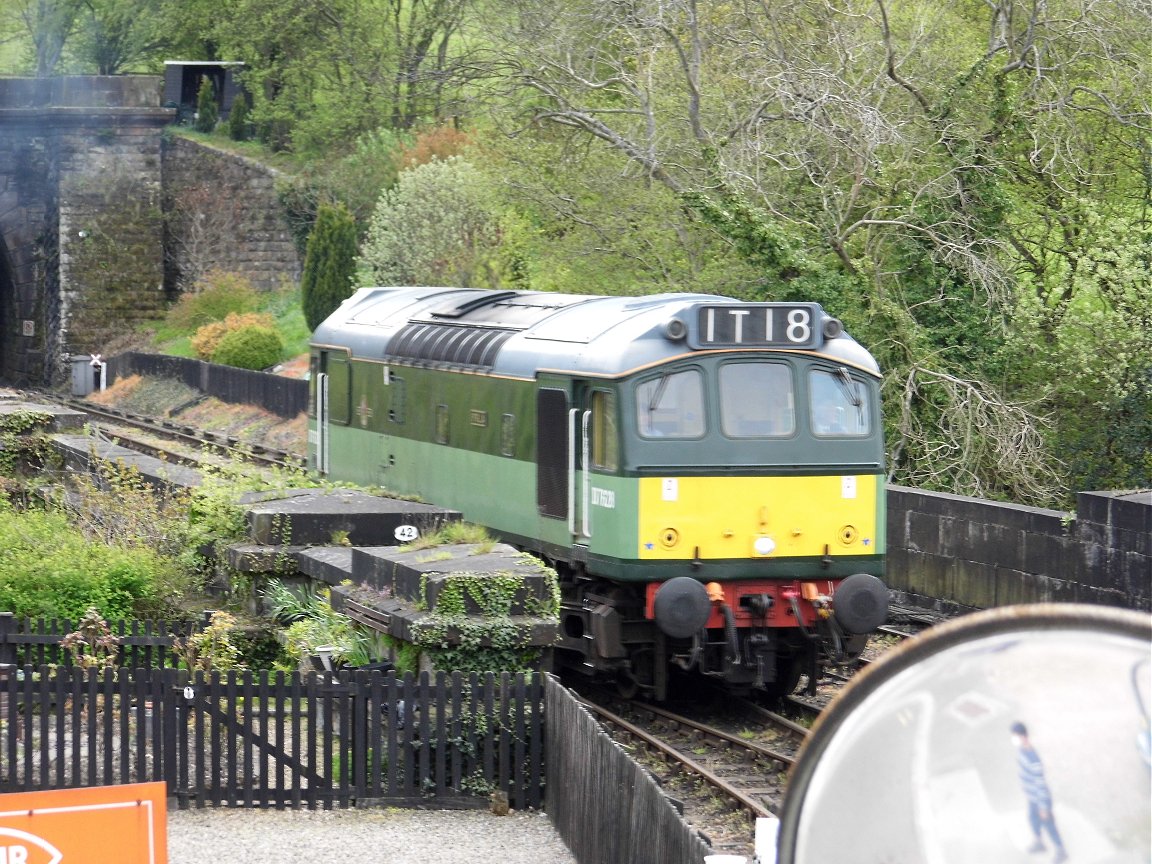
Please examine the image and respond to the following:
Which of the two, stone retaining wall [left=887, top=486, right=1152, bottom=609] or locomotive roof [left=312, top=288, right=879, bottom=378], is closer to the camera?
locomotive roof [left=312, top=288, right=879, bottom=378]

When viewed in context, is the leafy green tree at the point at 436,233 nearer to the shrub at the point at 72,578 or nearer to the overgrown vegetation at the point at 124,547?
the overgrown vegetation at the point at 124,547

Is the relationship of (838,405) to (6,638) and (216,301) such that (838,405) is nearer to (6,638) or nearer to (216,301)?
(6,638)

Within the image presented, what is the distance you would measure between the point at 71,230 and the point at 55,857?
5283cm

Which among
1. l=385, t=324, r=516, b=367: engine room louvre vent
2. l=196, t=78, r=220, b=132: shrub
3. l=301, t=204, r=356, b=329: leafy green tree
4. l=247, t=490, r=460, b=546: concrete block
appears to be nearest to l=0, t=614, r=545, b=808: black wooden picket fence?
l=247, t=490, r=460, b=546: concrete block

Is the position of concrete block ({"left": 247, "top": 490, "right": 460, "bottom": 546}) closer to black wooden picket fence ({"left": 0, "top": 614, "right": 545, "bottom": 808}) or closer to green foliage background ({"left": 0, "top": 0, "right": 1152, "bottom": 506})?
black wooden picket fence ({"left": 0, "top": 614, "right": 545, "bottom": 808})

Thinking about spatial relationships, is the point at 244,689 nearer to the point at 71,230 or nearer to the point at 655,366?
the point at 655,366

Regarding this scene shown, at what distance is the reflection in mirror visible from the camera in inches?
95.3

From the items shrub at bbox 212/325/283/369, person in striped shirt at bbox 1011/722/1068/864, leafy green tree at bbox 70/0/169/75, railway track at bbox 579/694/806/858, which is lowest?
railway track at bbox 579/694/806/858

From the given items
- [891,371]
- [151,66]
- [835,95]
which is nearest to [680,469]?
[891,371]

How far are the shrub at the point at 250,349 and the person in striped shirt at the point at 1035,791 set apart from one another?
140 ft

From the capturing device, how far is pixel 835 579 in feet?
42.2

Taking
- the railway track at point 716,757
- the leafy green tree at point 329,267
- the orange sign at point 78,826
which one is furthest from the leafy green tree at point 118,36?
the orange sign at point 78,826

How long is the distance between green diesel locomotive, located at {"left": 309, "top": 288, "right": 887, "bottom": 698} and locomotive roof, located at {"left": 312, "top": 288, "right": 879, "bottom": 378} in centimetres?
3

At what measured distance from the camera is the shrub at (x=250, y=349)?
44.5 meters
